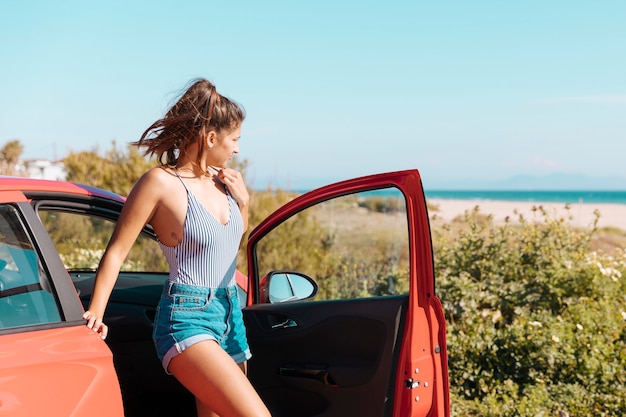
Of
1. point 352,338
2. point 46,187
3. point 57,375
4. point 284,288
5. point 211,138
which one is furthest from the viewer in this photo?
point 284,288

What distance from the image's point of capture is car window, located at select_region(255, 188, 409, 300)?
820cm

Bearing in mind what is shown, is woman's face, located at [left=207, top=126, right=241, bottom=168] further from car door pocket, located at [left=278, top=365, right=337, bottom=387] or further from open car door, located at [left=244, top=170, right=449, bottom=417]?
car door pocket, located at [left=278, top=365, right=337, bottom=387]

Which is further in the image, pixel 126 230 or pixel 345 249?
pixel 345 249

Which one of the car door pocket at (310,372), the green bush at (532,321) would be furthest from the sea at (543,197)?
the car door pocket at (310,372)

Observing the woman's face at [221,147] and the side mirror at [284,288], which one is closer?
the woman's face at [221,147]

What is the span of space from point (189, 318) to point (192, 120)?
70cm

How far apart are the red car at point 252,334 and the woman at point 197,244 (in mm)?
187

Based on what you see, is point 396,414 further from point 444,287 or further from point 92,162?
point 92,162

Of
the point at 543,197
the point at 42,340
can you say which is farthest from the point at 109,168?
the point at 543,197

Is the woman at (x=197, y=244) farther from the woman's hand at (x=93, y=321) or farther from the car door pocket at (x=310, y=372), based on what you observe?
the car door pocket at (x=310, y=372)

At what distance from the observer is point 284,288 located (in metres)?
3.61

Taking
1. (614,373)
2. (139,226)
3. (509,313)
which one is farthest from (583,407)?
(139,226)

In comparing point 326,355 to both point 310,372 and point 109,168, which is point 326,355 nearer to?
point 310,372

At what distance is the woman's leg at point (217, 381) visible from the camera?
2.54 m
